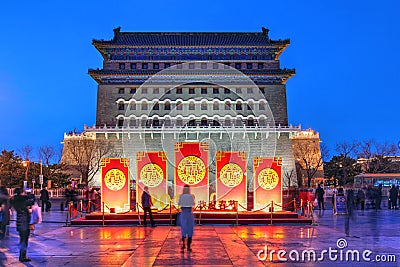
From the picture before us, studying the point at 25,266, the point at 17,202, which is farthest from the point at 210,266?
the point at 17,202

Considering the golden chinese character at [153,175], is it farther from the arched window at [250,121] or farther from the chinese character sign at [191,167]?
the arched window at [250,121]

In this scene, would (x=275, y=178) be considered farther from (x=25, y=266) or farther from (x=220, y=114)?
(x=220, y=114)

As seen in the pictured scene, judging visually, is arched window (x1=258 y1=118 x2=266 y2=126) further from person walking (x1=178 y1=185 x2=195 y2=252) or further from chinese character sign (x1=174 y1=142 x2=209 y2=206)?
person walking (x1=178 y1=185 x2=195 y2=252)

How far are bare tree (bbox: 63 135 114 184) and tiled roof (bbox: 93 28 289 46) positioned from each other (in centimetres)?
1214

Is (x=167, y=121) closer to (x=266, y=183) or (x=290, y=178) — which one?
(x=290, y=178)

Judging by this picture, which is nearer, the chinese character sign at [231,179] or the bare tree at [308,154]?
the chinese character sign at [231,179]

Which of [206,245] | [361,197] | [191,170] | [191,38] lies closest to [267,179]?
[191,170]

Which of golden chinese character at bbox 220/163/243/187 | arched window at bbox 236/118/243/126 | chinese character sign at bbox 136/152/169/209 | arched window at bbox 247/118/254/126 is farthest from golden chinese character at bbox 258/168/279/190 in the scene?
arched window at bbox 247/118/254/126

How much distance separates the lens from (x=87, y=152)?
53.7 metres

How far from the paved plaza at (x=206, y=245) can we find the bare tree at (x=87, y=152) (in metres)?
36.7

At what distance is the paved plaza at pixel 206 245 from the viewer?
935cm

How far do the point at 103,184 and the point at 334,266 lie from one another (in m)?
12.3

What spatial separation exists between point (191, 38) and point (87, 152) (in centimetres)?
1936

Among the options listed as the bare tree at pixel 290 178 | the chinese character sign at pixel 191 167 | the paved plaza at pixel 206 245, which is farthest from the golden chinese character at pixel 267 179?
the bare tree at pixel 290 178
